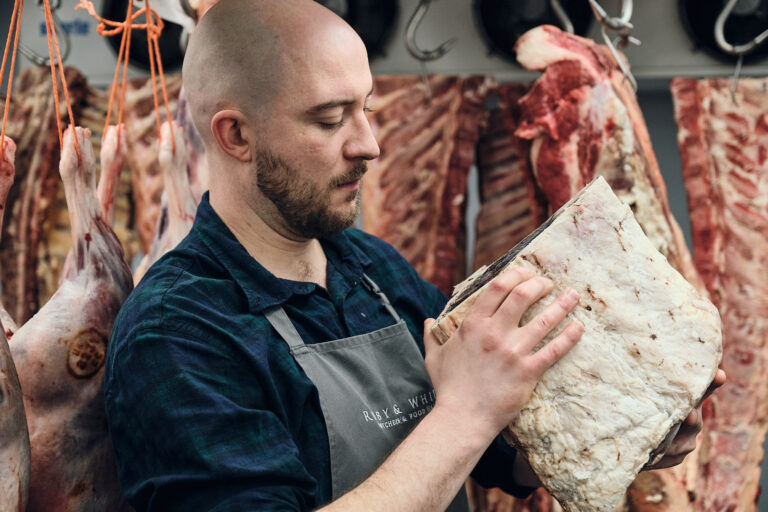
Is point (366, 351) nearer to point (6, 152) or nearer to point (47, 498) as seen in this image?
point (47, 498)

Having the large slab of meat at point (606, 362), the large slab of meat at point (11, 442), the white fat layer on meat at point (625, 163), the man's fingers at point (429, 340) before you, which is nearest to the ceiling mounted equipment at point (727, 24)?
the white fat layer on meat at point (625, 163)

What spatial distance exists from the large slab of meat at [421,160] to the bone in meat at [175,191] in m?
0.80

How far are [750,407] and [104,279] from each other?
5.92 feet

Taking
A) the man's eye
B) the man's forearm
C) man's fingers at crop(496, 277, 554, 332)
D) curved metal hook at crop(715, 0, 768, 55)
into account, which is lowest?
curved metal hook at crop(715, 0, 768, 55)

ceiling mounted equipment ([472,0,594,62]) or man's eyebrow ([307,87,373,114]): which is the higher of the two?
man's eyebrow ([307,87,373,114])

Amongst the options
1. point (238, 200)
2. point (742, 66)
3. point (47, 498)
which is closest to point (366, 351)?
point (238, 200)

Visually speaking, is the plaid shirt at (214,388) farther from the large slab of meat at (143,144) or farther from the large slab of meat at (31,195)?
the large slab of meat at (31,195)

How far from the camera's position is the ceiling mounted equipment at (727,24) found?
2230 millimetres

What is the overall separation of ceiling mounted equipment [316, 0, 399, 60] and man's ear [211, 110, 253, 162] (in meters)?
1.19

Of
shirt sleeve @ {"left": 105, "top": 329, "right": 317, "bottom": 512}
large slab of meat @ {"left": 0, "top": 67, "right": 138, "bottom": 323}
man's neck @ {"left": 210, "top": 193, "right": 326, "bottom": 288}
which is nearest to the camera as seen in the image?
shirt sleeve @ {"left": 105, "top": 329, "right": 317, "bottom": 512}

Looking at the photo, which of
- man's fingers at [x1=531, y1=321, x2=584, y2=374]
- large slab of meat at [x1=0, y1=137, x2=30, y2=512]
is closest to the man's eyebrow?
man's fingers at [x1=531, y1=321, x2=584, y2=374]

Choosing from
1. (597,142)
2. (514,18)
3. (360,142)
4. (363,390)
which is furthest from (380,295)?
(514,18)

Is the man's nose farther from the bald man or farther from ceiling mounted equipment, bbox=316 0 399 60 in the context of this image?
ceiling mounted equipment, bbox=316 0 399 60

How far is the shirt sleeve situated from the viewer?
1022 mm
